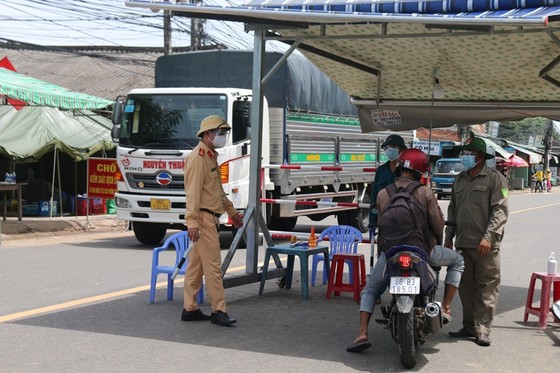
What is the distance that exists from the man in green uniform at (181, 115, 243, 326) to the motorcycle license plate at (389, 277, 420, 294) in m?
2.02

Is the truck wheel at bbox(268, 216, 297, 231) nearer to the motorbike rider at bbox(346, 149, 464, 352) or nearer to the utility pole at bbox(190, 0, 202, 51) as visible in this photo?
the utility pole at bbox(190, 0, 202, 51)

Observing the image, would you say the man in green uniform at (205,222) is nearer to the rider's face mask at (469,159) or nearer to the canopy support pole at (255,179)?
the canopy support pole at (255,179)

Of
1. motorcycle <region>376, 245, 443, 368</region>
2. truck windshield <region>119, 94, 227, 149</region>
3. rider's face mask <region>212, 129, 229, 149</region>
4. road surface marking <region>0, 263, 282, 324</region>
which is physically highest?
truck windshield <region>119, 94, 227, 149</region>

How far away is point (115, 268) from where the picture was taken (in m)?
11.4

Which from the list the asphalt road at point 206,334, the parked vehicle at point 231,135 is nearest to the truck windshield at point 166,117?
the parked vehicle at point 231,135

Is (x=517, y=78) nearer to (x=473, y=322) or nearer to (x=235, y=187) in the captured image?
→ (x=473, y=322)

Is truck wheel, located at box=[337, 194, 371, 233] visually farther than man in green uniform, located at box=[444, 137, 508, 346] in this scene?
Yes

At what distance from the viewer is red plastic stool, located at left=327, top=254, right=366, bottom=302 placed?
29.5 feet

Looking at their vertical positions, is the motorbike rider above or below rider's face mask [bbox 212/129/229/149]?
below

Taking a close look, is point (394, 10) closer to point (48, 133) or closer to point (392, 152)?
point (392, 152)

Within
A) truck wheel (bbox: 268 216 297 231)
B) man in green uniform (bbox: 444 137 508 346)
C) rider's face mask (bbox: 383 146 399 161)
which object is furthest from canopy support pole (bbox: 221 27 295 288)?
truck wheel (bbox: 268 216 297 231)

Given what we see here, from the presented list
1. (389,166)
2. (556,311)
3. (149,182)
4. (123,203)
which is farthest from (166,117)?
(556,311)

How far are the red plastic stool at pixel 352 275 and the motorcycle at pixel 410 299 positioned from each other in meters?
2.70

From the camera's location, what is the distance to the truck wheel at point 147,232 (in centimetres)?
1460
